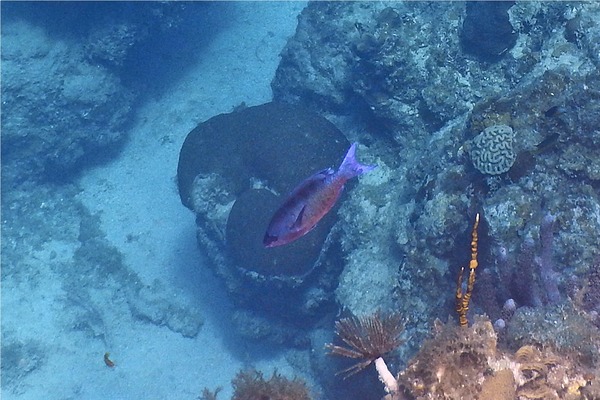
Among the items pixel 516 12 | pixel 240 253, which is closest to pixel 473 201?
pixel 516 12

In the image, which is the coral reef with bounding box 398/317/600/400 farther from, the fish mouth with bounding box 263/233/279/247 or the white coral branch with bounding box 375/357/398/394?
the fish mouth with bounding box 263/233/279/247

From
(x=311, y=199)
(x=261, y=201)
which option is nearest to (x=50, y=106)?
(x=261, y=201)

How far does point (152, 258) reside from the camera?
33.0ft

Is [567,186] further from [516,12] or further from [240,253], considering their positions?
[240,253]

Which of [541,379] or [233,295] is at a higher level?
[541,379]

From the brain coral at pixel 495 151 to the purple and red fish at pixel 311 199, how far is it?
7.48 ft

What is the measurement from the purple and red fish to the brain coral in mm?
2280

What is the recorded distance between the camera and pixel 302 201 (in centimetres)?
263

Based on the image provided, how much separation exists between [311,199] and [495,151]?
2.55 metres

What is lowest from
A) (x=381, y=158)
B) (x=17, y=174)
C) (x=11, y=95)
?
(x=17, y=174)

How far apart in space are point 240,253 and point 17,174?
7.01 meters

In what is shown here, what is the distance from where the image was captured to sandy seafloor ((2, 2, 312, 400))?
28.7 feet

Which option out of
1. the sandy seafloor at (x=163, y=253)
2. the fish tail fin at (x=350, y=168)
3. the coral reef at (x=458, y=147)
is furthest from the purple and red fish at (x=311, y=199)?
the sandy seafloor at (x=163, y=253)

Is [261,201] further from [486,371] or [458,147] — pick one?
[486,371]
